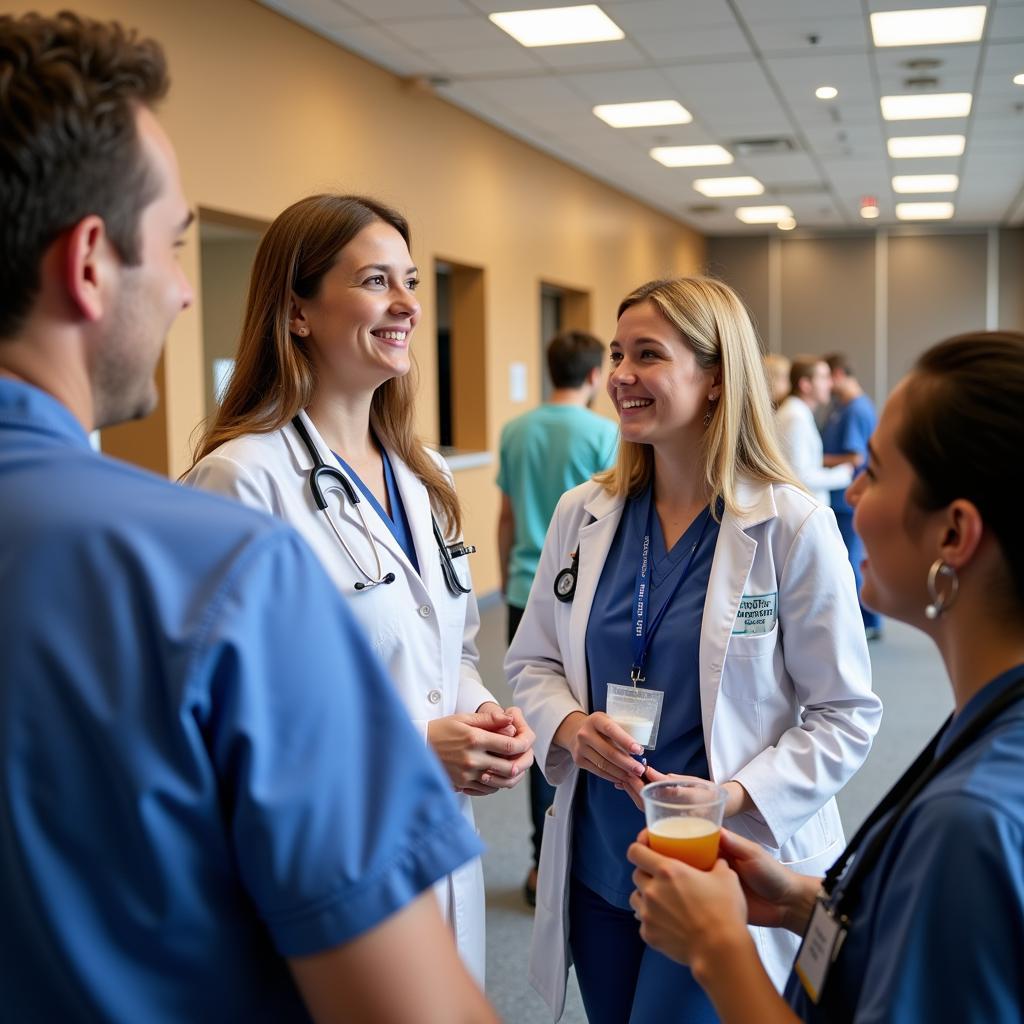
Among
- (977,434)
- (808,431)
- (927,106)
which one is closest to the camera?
(977,434)

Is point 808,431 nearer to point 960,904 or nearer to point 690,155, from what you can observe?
point 690,155

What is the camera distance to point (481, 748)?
171 cm

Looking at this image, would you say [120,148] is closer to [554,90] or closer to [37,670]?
[37,670]

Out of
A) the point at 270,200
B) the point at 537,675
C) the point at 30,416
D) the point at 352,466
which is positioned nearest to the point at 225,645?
the point at 30,416

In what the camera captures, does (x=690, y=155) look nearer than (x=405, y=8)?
No

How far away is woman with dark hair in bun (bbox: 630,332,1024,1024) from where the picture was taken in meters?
0.85

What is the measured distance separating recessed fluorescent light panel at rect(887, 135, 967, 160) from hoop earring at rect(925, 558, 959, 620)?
8.61 m

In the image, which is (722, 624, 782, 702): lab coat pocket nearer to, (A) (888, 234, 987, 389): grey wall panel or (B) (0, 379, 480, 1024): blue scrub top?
(B) (0, 379, 480, 1024): blue scrub top

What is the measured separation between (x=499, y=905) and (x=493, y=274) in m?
5.70

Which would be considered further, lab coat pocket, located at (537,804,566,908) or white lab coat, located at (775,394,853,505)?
white lab coat, located at (775,394,853,505)

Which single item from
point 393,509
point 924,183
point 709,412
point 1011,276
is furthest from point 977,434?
point 1011,276

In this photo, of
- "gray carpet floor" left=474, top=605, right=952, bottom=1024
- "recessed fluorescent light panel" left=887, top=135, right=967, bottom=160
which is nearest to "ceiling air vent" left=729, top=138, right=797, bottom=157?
"recessed fluorescent light panel" left=887, top=135, right=967, bottom=160

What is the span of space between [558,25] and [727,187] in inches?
224

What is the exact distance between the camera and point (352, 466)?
76.3 inches
